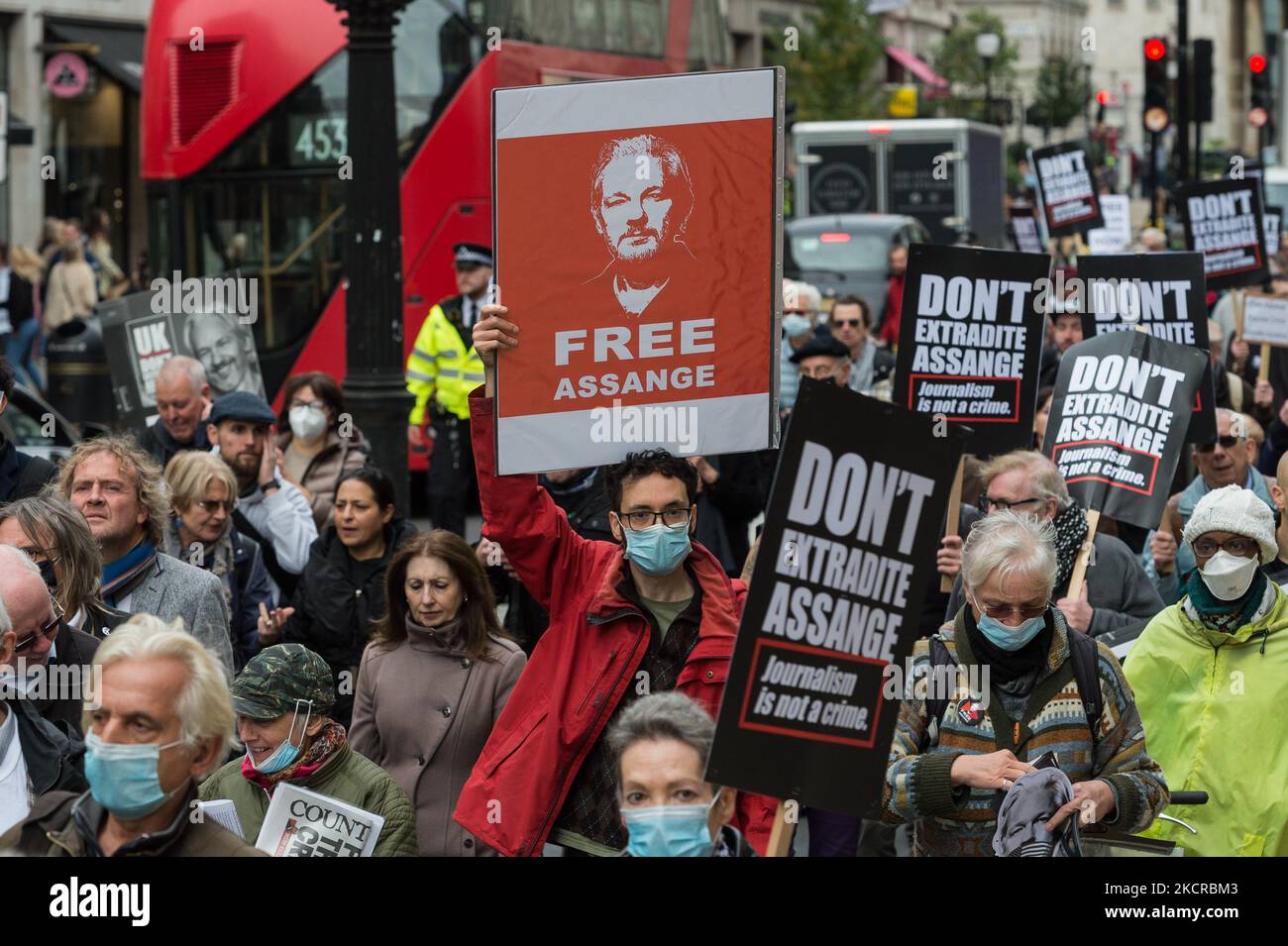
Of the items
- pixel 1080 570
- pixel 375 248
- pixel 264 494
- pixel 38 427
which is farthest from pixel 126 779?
pixel 38 427

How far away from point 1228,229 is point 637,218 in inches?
336

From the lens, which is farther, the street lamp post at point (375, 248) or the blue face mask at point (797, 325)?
the blue face mask at point (797, 325)

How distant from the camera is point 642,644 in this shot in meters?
5.04

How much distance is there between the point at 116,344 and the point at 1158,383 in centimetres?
502

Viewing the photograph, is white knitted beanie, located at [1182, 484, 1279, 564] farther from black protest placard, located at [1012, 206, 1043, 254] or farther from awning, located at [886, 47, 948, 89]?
awning, located at [886, 47, 948, 89]

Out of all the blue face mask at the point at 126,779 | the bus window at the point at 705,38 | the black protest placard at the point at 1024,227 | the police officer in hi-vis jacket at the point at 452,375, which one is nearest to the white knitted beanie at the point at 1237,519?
the blue face mask at the point at 126,779

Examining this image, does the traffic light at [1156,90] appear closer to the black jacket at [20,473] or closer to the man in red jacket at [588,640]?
the black jacket at [20,473]

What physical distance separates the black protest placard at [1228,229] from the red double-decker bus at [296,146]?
17.8 ft

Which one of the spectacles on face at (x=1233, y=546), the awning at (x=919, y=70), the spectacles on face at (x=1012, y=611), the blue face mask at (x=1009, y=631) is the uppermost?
the awning at (x=919, y=70)

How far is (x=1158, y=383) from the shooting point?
25.0ft

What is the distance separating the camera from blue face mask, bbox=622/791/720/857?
3.86 metres

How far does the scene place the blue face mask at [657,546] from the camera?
5.04 meters

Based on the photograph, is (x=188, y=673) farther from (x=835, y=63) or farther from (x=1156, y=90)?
(x=835, y=63)
